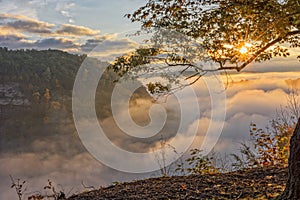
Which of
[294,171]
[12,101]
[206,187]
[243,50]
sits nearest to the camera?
[294,171]

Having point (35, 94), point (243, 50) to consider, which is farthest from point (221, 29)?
point (35, 94)

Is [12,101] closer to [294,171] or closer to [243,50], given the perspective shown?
[243,50]

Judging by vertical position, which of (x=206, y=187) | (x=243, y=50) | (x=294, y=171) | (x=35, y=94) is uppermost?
(x=35, y=94)

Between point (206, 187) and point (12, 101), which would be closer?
point (206, 187)

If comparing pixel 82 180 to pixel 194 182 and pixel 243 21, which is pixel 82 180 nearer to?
pixel 194 182

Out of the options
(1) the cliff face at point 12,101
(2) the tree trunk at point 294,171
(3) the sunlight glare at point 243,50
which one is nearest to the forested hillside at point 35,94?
(1) the cliff face at point 12,101

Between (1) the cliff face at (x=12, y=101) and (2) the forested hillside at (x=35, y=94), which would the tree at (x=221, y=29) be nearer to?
(2) the forested hillside at (x=35, y=94)

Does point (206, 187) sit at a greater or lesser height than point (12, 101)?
lesser

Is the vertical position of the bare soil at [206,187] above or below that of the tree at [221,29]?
below

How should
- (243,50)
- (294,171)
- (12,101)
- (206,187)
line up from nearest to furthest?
(294,171)
(243,50)
(206,187)
(12,101)

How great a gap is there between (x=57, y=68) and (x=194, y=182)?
4783 centimetres

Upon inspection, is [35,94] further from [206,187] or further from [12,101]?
[206,187]

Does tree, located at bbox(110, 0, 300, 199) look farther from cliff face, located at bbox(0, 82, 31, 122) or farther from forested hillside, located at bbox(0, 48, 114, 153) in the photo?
cliff face, located at bbox(0, 82, 31, 122)

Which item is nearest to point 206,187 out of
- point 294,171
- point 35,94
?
point 294,171
